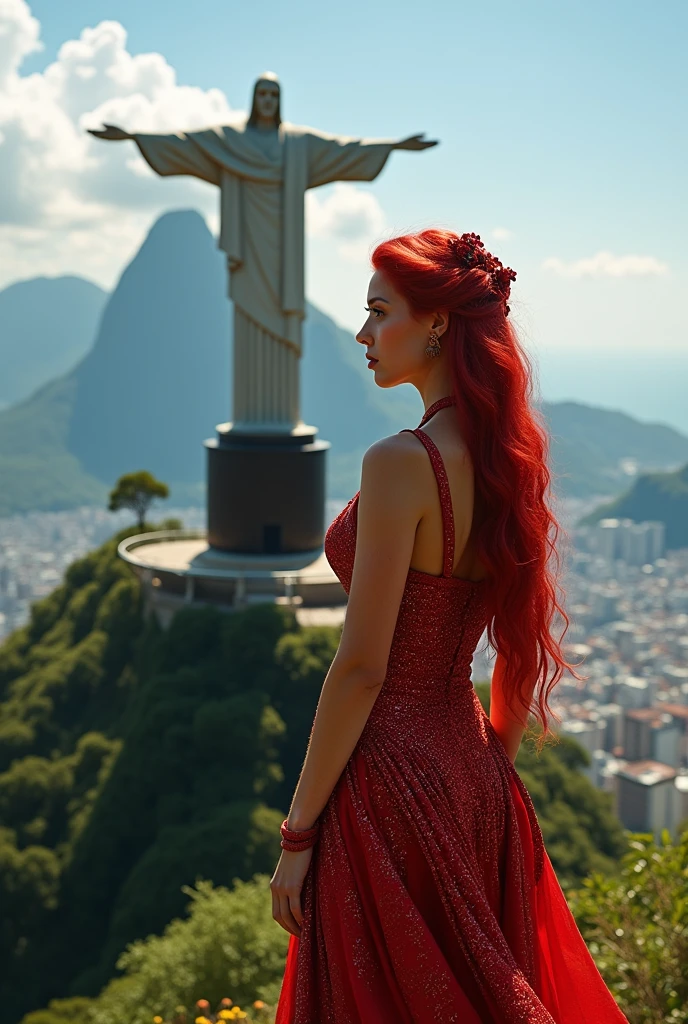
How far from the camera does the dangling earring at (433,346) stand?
1778mm

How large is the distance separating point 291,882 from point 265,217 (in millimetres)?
7581

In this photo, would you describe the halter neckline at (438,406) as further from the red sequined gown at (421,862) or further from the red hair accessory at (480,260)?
the red hair accessory at (480,260)

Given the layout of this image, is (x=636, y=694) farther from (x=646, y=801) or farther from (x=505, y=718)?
(x=505, y=718)

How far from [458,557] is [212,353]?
64.9m

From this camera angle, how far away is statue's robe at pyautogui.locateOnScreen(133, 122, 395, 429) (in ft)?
28.3

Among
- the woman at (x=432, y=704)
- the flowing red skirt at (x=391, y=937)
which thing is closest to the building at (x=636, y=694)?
the woman at (x=432, y=704)

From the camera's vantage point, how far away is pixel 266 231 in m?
8.79

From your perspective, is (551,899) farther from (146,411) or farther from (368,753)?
(146,411)

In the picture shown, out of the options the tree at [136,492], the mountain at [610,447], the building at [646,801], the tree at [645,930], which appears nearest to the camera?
the tree at [645,930]

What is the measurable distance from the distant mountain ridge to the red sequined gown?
2455 inches

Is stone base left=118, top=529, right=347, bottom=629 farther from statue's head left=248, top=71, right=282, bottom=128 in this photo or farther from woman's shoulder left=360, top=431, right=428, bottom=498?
woman's shoulder left=360, top=431, right=428, bottom=498

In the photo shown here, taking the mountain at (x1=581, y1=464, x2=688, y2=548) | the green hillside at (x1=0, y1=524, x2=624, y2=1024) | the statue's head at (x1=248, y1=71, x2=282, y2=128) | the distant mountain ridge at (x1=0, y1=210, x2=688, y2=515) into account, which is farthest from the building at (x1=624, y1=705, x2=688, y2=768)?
the distant mountain ridge at (x1=0, y1=210, x2=688, y2=515)

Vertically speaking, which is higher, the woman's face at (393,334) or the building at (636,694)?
the woman's face at (393,334)

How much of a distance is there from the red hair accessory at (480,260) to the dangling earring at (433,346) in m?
0.11
